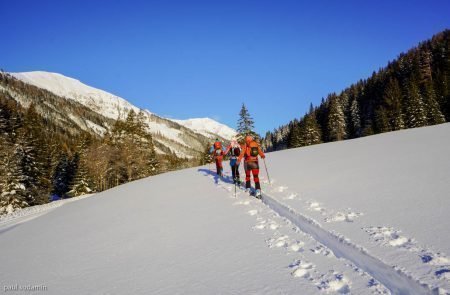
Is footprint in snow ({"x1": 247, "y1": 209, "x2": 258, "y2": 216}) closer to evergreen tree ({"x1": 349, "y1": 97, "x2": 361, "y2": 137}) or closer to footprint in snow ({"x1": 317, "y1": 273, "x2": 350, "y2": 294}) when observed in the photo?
footprint in snow ({"x1": 317, "y1": 273, "x2": 350, "y2": 294})

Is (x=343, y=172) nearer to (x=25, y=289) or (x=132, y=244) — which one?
(x=132, y=244)

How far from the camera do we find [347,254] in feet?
16.5

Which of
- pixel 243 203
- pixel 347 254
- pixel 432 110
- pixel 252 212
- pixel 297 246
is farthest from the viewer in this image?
pixel 432 110

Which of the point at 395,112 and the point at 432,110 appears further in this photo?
the point at 395,112

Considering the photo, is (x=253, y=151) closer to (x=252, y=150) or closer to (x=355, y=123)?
(x=252, y=150)

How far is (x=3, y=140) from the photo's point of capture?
3497cm

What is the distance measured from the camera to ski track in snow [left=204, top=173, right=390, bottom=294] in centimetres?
400

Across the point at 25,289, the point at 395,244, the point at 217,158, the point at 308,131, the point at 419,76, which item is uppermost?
the point at 419,76

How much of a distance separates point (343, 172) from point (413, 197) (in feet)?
17.1

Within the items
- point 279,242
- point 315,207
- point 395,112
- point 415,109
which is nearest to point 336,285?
point 279,242

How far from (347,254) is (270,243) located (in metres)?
1.57

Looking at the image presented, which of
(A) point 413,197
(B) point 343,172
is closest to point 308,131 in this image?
(B) point 343,172

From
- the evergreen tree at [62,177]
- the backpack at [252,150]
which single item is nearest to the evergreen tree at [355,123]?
the evergreen tree at [62,177]

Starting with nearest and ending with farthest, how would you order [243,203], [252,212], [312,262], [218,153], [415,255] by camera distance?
[415,255] → [312,262] → [252,212] → [243,203] → [218,153]
